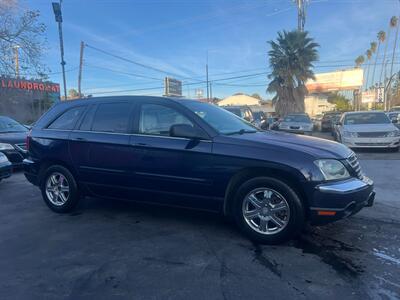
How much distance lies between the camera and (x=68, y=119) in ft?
17.5

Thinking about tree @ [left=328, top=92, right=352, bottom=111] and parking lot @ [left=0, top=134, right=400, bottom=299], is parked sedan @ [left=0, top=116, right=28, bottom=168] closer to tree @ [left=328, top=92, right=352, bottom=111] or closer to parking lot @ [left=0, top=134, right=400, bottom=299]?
parking lot @ [left=0, top=134, right=400, bottom=299]

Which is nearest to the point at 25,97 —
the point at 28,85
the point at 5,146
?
the point at 28,85

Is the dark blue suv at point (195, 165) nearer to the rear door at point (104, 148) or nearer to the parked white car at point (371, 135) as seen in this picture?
the rear door at point (104, 148)

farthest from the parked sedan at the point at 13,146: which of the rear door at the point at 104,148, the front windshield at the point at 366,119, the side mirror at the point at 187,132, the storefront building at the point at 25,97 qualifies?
the storefront building at the point at 25,97

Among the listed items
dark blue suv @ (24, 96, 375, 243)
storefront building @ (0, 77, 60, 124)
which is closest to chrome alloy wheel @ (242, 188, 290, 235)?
dark blue suv @ (24, 96, 375, 243)

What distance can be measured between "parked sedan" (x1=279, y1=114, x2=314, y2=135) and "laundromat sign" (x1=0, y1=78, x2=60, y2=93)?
19.4 metres

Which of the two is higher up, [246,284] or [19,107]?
[19,107]

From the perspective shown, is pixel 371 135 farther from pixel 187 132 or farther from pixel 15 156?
pixel 15 156

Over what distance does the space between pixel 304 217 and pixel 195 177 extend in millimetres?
1348

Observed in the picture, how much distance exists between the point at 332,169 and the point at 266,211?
0.87m

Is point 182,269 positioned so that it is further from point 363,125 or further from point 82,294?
point 363,125

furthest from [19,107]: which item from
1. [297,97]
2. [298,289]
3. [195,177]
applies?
[298,289]

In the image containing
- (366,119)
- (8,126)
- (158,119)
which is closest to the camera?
(158,119)

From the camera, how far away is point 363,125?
11953 millimetres
